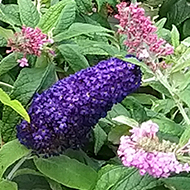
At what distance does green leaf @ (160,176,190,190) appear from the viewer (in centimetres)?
59

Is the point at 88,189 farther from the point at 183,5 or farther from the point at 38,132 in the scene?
the point at 183,5

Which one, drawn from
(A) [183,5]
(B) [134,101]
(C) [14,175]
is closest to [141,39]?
(B) [134,101]

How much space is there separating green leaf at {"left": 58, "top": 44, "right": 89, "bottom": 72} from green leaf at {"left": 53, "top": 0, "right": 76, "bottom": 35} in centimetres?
3

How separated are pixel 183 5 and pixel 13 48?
1.76 feet

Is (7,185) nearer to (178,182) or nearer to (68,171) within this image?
(68,171)

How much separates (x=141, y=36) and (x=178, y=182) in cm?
17

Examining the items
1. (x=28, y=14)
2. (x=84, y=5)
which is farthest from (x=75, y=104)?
(x=84, y=5)

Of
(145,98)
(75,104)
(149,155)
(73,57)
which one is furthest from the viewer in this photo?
(145,98)

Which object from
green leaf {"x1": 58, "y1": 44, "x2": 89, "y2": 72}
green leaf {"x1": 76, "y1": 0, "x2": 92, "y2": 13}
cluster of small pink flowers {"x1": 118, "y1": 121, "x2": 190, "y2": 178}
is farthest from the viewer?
green leaf {"x1": 76, "y1": 0, "x2": 92, "y2": 13}

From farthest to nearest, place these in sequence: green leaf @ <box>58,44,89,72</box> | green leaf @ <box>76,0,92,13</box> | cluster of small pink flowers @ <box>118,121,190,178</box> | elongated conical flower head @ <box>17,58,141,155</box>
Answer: green leaf @ <box>76,0,92,13</box>
green leaf @ <box>58,44,89,72</box>
elongated conical flower head @ <box>17,58,141,155</box>
cluster of small pink flowers @ <box>118,121,190,178</box>

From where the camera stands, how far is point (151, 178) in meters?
0.59

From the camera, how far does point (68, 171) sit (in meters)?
0.65

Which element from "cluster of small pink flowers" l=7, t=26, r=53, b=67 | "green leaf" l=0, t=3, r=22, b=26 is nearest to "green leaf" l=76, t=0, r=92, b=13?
"green leaf" l=0, t=3, r=22, b=26

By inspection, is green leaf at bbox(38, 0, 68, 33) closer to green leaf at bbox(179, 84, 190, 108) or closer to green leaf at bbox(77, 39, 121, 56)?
green leaf at bbox(77, 39, 121, 56)
